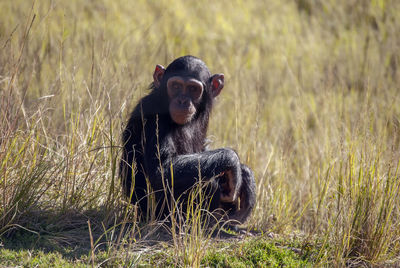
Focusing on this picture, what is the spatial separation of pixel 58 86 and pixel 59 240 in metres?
2.37

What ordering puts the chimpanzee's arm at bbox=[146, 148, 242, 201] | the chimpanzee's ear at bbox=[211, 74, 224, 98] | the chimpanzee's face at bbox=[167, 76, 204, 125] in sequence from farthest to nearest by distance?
the chimpanzee's ear at bbox=[211, 74, 224, 98] → the chimpanzee's face at bbox=[167, 76, 204, 125] → the chimpanzee's arm at bbox=[146, 148, 242, 201]

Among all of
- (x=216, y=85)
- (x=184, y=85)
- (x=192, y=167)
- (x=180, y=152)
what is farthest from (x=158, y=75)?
(x=192, y=167)

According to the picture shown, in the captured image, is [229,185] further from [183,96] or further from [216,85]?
[216,85]

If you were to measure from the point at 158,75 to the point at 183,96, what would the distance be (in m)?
0.47

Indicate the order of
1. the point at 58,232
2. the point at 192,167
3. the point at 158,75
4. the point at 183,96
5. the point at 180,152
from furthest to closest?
the point at 158,75
the point at 180,152
the point at 183,96
the point at 192,167
the point at 58,232

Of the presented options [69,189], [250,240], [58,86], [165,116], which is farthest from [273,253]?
[58,86]

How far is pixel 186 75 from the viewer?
5312mm

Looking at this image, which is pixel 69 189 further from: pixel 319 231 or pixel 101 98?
pixel 319 231

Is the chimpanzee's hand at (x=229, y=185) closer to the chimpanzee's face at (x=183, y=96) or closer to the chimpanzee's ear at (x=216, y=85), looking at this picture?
the chimpanzee's face at (x=183, y=96)

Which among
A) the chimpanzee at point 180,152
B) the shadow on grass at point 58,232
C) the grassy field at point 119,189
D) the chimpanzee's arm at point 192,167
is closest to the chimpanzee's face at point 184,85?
the chimpanzee at point 180,152

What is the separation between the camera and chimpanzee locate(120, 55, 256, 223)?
496cm

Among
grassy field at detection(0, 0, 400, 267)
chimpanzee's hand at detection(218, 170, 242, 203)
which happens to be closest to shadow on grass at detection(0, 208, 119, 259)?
grassy field at detection(0, 0, 400, 267)

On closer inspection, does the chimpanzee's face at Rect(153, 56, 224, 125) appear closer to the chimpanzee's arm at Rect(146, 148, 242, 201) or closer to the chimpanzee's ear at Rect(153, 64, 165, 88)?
the chimpanzee's ear at Rect(153, 64, 165, 88)

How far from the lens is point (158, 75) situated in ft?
18.1
